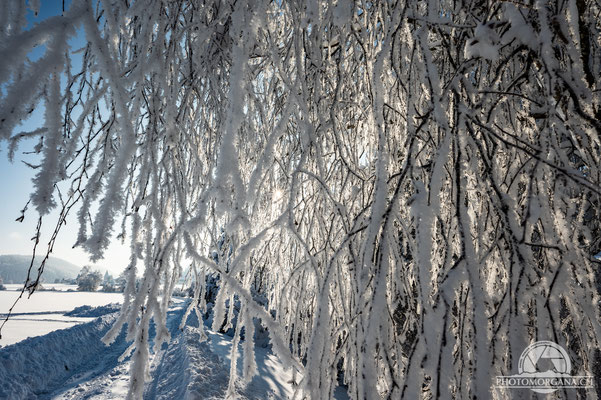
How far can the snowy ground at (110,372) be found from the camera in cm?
450

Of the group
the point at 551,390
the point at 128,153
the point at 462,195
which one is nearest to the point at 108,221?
the point at 128,153

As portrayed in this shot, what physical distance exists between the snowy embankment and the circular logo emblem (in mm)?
3711

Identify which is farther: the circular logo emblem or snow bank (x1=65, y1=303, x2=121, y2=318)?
snow bank (x1=65, y1=303, x2=121, y2=318)

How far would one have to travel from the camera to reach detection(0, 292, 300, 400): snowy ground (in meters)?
4.50

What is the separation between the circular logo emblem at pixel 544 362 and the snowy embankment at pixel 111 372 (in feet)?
12.2

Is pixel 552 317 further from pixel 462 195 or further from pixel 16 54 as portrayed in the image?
pixel 16 54

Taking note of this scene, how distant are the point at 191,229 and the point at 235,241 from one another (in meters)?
0.46

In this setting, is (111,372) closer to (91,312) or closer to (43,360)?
(43,360)

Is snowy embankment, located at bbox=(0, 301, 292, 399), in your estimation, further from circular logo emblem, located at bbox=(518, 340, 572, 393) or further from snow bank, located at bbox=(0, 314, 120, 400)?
circular logo emblem, located at bbox=(518, 340, 572, 393)

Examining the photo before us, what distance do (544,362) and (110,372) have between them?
706 centimetres

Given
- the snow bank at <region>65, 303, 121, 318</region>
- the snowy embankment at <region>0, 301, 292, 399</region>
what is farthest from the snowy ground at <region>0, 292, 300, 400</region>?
the snow bank at <region>65, 303, 121, 318</region>

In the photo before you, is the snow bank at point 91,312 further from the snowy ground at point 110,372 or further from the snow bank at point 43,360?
the snowy ground at point 110,372

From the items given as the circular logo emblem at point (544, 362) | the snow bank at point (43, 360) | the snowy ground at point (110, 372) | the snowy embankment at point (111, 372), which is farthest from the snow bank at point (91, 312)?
the circular logo emblem at point (544, 362)

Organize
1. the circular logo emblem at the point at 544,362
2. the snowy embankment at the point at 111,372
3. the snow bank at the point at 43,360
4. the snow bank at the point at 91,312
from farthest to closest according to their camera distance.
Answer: the snow bank at the point at 91,312
the snow bank at the point at 43,360
the snowy embankment at the point at 111,372
the circular logo emblem at the point at 544,362
